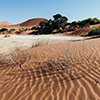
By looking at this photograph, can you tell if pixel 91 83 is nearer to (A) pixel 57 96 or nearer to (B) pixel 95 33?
(A) pixel 57 96

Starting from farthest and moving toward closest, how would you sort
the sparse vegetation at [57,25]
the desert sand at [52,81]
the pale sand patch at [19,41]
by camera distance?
the sparse vegetation at [57,25]
the pale sand patch at [19,41]
the desert sand at [52,81]

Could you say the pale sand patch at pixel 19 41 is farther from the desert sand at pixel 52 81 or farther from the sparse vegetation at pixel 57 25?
the sparse vegetation at pixel 57 25

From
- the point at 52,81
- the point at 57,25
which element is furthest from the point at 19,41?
the point at 57,25

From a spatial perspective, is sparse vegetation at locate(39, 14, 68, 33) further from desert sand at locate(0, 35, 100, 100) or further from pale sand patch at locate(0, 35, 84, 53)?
desert sand at locate(0, 35, 100, 100)

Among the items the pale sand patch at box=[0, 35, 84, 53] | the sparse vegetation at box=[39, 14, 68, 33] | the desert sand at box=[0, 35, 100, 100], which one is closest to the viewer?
the desert sand at box=[0, 35, 100, 100]

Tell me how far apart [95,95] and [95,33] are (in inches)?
697

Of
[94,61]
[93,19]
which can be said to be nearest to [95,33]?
[93,19]

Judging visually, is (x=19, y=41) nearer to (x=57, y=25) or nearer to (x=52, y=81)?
(x=52, y=81)

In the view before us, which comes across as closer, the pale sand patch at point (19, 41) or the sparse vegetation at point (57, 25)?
the pale sand patch at point (19, 41)

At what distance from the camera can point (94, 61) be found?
14.9 ft

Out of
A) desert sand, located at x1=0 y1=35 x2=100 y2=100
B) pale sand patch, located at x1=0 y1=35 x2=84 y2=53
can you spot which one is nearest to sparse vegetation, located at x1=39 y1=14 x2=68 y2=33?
pale sand patch, located at x1=0 y1=35 x2=84 y2=53

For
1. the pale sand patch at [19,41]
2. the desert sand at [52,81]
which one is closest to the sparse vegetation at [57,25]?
the pale sand patch at [19,41]

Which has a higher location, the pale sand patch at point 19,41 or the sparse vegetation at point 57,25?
the sparse vegetation at point 57,25

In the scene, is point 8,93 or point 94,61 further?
point 94,61
